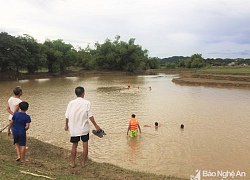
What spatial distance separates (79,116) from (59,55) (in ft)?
189

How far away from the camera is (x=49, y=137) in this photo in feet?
36.7

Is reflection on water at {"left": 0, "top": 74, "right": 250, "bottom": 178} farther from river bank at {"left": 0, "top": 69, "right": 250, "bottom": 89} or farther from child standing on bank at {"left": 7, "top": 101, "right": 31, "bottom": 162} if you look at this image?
river bank at {"left": 0, "top": 69, "right": 250, "bottom": 89}

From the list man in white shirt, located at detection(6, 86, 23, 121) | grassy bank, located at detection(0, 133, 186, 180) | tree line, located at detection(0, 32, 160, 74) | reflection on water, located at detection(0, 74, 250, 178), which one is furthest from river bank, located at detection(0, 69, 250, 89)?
man in white shirt, located at detection(6, 86, 23, 121)

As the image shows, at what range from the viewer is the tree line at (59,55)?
→ 4716cm

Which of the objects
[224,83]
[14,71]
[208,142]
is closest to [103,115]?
[208,142]

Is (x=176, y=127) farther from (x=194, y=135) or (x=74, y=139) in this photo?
(x=74, y=139)

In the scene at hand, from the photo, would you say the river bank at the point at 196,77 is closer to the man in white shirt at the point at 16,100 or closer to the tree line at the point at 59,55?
the tree line at the point at 59,55

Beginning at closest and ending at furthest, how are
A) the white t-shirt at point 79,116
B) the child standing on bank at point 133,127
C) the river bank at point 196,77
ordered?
the white t-shirt at point 79,116, the child standing on bank at point 133,127, the river bank at point 196,77

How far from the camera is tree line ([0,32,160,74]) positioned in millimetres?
47156

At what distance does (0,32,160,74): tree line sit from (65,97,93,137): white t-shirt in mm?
44740

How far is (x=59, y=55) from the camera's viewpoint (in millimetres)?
60469

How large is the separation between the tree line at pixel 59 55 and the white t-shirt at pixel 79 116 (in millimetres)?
44740

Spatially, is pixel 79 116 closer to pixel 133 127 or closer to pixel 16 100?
pixel 16 100

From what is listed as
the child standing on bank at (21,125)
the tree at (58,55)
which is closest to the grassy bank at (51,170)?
the child standing on bank at (21,125)
